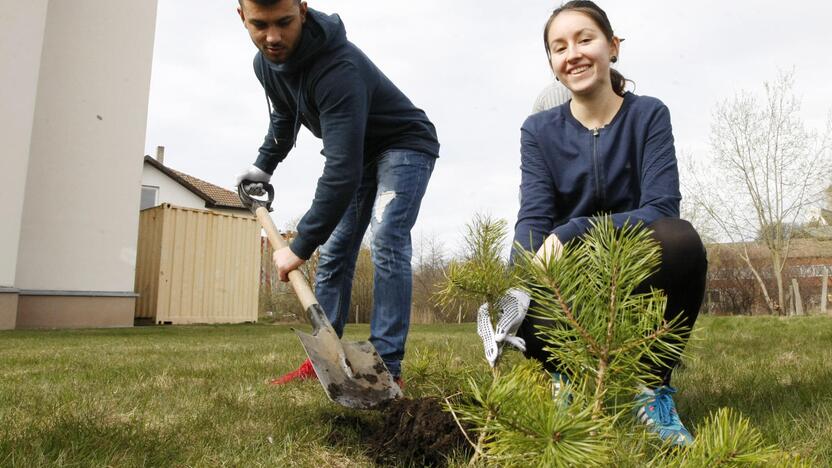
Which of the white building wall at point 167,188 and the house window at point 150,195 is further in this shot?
the white building wall at point 167,188

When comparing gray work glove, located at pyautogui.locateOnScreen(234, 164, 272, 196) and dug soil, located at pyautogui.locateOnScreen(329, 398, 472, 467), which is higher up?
gray work glove, located at pyautogui.locateOnScreen(234, 164, 272, 196)

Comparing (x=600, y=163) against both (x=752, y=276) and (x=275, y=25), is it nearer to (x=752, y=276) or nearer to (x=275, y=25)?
(x=275, y=25)

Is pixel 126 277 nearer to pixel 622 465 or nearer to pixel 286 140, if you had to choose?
pixel 286 140

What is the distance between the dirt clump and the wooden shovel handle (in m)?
0.74

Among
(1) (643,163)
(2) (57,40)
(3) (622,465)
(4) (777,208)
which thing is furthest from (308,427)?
(4) (777,208)

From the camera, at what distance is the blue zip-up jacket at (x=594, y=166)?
6.02 feet

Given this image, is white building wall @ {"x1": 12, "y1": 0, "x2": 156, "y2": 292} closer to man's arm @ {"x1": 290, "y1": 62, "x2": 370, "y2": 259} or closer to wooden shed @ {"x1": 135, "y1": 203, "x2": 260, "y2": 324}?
wooden shed @ {"x1": 135, "y1": 203, "x2": 260, "y2": 324}

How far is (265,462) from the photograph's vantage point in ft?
4.96

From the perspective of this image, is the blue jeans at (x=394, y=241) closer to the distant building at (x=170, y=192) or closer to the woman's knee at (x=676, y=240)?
the woman's knee at (x=676, y=240)

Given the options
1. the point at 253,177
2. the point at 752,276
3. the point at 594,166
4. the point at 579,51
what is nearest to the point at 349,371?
the point at 594,166

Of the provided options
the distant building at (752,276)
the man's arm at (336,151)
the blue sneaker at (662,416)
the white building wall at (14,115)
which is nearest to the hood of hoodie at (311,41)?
the man's arm at (336,151)

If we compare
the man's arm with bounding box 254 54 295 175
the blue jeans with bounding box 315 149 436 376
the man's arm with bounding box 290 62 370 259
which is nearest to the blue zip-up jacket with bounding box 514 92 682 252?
the man's arm with bounding box 290 62 370 259

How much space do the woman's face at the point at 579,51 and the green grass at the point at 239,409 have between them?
90 centimetres

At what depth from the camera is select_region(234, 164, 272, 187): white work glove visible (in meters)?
3.19
